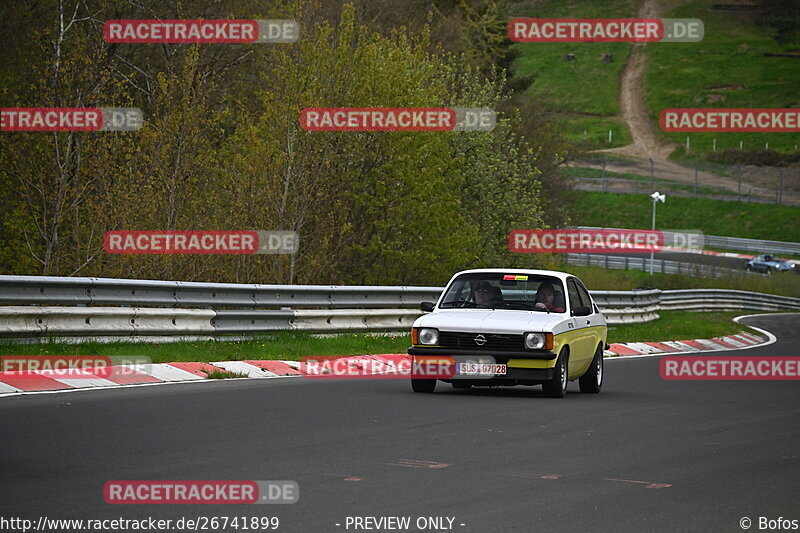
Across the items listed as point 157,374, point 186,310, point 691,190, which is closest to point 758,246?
point 691,190

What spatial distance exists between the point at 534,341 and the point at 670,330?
1875cm

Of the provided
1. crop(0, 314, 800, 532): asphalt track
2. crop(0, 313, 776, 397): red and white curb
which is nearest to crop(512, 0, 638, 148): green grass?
crop(0, 313, 776, 397): red and white curb

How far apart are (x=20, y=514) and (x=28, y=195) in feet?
56.8

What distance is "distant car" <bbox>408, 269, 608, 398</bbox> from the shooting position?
14.5 metres

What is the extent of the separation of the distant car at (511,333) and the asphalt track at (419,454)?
349mm

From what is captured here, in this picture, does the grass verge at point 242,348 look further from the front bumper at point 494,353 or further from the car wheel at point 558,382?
the car wheel at point 558,382

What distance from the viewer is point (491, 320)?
14828 mm

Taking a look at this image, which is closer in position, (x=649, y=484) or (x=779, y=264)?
(x=649, y=484)

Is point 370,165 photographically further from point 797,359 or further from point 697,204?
point 697,204

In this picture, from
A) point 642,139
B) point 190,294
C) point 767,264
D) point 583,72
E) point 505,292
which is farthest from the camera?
point 583,72

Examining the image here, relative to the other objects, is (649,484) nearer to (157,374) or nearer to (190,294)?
(157,374)

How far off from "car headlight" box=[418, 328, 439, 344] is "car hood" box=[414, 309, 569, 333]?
2.1 inches

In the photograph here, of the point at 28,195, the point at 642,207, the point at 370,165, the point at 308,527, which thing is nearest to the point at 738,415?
the point at 308,527

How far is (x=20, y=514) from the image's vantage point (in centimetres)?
684
